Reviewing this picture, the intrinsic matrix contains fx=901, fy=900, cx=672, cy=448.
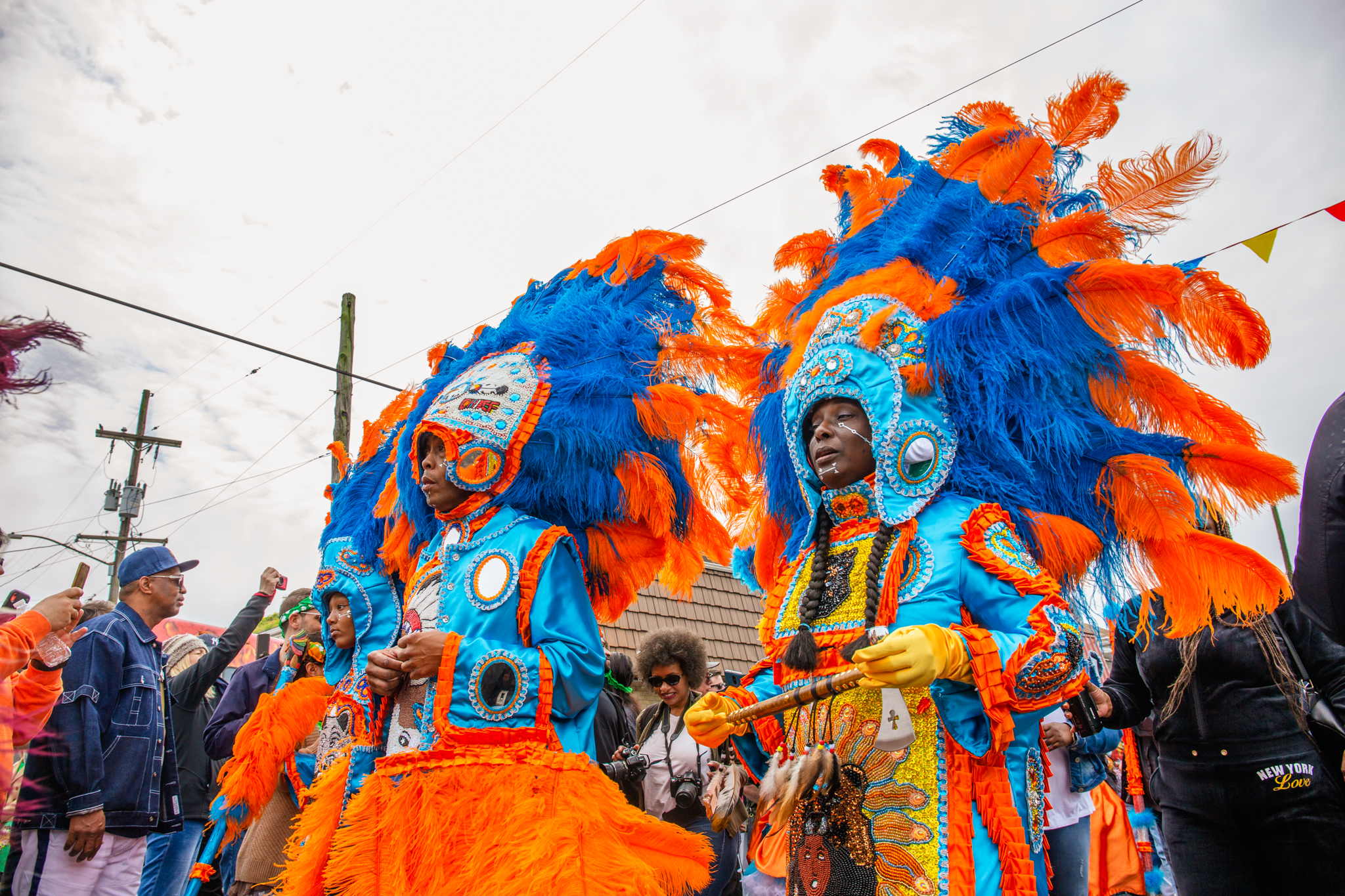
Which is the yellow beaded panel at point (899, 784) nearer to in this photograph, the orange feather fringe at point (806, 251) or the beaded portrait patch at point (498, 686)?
the beaded portrait patch at point (498, 686)

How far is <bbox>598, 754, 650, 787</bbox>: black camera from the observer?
4523 mm

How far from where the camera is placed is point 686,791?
15.1 ft

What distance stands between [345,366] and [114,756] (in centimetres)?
662

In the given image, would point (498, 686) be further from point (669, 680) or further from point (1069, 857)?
point (1069, 857)

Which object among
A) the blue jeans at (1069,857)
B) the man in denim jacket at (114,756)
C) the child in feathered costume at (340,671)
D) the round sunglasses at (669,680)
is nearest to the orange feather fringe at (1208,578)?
the blue jeans at (1069,857)

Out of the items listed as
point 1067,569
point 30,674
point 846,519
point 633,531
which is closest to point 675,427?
point 633,531

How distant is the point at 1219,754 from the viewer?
3043 millimetres

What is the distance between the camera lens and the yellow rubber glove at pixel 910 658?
1870 millimetres

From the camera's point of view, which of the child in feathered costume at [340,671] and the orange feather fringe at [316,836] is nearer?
the orange feather fringe at [316,836]

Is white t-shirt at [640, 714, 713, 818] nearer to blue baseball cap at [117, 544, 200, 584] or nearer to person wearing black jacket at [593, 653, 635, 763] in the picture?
person wearing black jacket at [593, 653, 635, 763]

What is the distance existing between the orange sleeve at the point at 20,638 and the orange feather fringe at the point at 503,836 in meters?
1.16

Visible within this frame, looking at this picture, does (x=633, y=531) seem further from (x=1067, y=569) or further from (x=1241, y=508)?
(x=1241, y=508)

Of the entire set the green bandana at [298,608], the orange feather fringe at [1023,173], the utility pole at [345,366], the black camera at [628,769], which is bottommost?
the black camera at [628,769]

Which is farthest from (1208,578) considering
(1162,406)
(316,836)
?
(316,836)
